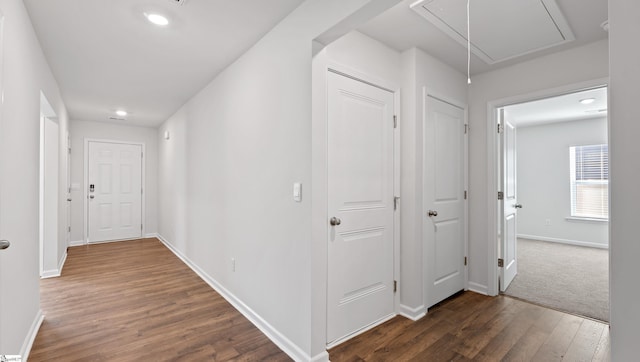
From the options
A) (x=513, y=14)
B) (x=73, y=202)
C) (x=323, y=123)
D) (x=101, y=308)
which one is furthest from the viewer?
(x=73, y=202)

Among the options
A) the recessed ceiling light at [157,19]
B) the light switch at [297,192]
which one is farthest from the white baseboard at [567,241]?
the recessed ceiling light at [157,19]

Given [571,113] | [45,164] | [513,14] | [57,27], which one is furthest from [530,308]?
[45,164]

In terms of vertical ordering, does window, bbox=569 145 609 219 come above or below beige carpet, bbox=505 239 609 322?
above

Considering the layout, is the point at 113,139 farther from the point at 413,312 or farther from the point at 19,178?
the point at 413,312

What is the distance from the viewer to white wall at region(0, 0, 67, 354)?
1.59 metres

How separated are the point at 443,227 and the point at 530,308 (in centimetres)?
112

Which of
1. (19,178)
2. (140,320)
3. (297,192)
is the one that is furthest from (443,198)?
(19,178)

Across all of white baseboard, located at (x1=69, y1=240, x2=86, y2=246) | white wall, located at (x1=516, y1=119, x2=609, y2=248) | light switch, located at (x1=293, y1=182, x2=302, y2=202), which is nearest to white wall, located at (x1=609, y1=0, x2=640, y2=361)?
light switch, located at (x1=293, y1=182, x2=302, y2=202)

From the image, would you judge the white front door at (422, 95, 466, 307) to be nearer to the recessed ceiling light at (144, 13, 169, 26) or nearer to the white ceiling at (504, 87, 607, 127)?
the white ceiling at (504, 87, 607, 127)

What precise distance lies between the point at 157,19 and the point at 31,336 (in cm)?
259

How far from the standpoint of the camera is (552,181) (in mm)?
6023

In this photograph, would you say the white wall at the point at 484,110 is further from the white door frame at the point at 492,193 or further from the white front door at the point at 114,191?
the white front door at the point at 114,191

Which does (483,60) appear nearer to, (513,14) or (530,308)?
(513,14)

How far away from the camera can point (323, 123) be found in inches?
75.7
